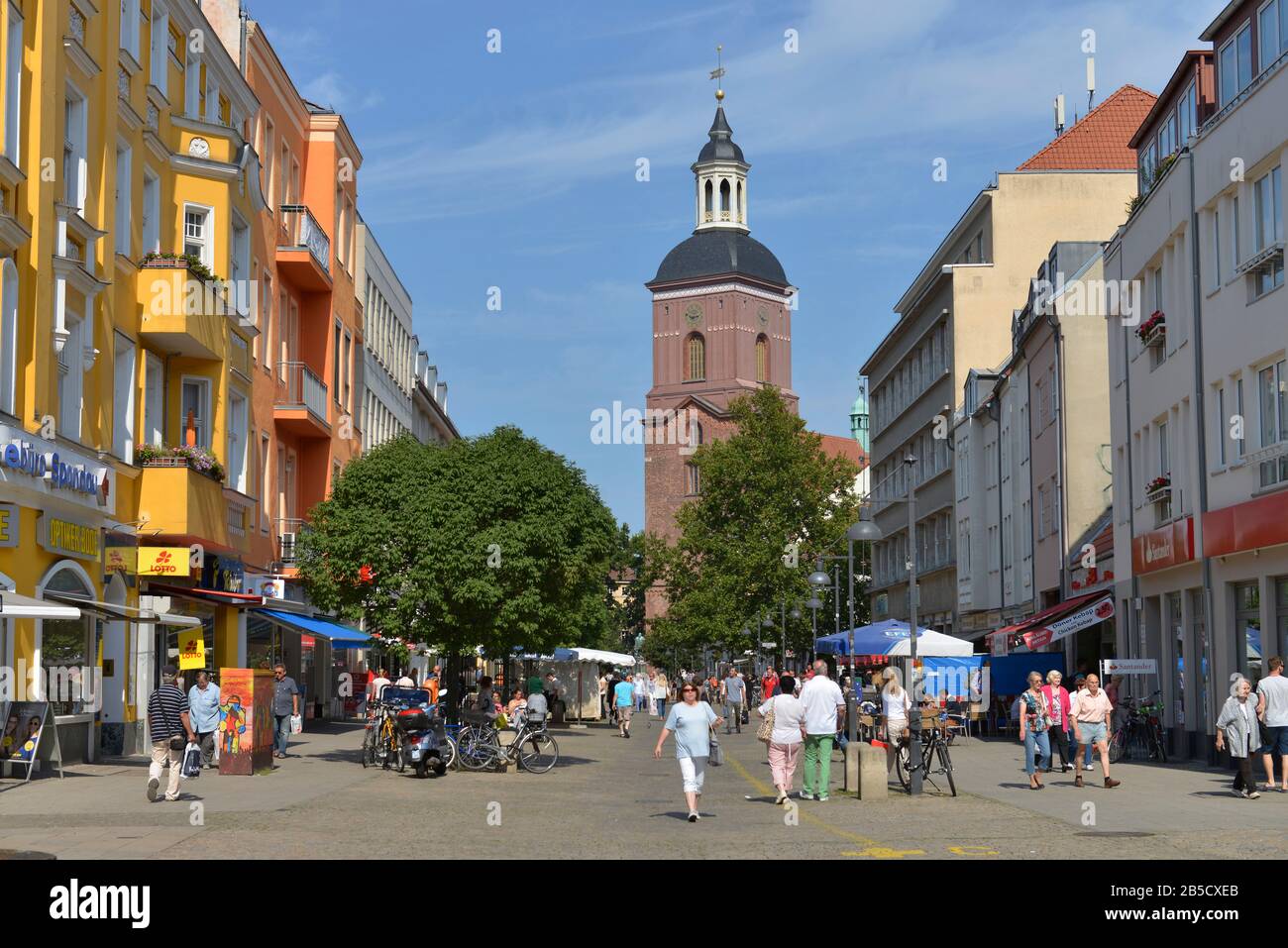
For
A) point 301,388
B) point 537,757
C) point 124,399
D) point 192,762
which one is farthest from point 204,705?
point 301,388

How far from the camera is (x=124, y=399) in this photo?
30094mm

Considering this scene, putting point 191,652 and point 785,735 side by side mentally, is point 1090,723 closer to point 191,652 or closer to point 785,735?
point 785,735

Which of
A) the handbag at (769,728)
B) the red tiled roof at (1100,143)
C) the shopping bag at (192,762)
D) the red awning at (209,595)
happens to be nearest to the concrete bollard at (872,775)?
the handbag at (769,728)

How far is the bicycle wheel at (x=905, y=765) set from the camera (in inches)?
906

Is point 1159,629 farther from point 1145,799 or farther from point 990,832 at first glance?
point 990,832

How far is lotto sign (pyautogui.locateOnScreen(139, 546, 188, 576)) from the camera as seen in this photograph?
99.1 ft

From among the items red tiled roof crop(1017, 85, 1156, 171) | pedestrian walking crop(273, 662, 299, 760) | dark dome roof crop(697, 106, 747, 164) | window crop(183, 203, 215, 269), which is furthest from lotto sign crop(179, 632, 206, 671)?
dark dome roof crop(697, 106, 747, 164)

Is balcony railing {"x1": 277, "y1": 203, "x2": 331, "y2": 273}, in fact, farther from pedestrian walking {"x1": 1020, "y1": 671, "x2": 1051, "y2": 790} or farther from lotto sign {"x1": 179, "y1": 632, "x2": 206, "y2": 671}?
pedestrian walking {"x1": 1020, "y1": 671, "x2": 1051, "y2": 790}

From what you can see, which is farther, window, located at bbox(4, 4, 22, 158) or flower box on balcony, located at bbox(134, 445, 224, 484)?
flower box on balcony, located at bbox(134, 445, 224, 484)

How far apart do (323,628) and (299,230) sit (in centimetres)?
934

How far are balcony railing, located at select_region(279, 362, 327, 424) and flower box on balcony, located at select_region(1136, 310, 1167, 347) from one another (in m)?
19.1

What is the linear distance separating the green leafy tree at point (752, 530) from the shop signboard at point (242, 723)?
59969 mm

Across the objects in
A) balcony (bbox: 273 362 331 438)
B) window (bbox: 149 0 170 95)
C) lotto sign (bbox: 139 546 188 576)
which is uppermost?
window (bbox: 149 0 170 95)
